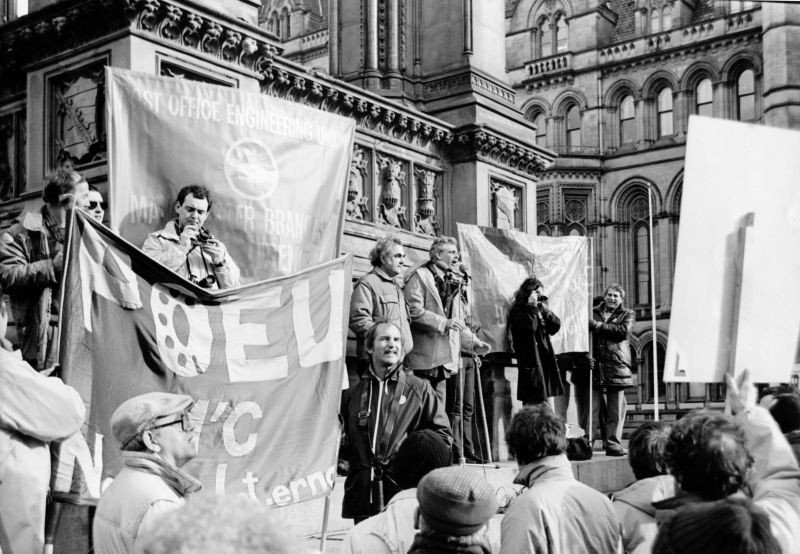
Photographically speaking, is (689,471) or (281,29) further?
(281,29)

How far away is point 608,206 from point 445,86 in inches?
1519

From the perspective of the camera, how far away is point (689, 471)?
10.9ft

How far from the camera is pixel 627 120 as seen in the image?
52.5 metres

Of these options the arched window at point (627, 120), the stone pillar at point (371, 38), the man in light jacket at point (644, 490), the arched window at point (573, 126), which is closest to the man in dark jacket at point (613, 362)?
the stone pillar at point (371, 38)

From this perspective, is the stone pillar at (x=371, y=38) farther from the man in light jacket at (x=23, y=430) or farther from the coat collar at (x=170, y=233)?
the man in light jacket at (x=23, y=430)

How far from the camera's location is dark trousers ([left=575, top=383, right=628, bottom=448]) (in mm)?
11555

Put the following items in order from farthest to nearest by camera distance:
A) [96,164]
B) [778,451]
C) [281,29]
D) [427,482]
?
[281,29] < [96,164] < [778,451] < [427,482]

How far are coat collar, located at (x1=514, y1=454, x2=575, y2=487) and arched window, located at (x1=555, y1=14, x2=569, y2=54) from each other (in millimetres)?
53742

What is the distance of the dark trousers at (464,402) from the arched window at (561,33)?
48012 millimetres

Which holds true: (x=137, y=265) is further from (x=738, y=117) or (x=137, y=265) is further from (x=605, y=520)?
(x=738, y=117)

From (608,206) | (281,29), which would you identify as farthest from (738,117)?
(281,29)

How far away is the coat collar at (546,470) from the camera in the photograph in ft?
13.4

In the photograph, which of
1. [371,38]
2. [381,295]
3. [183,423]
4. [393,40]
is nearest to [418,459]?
[183,423]

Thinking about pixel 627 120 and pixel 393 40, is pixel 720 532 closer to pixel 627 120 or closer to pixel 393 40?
pixel 393 40
